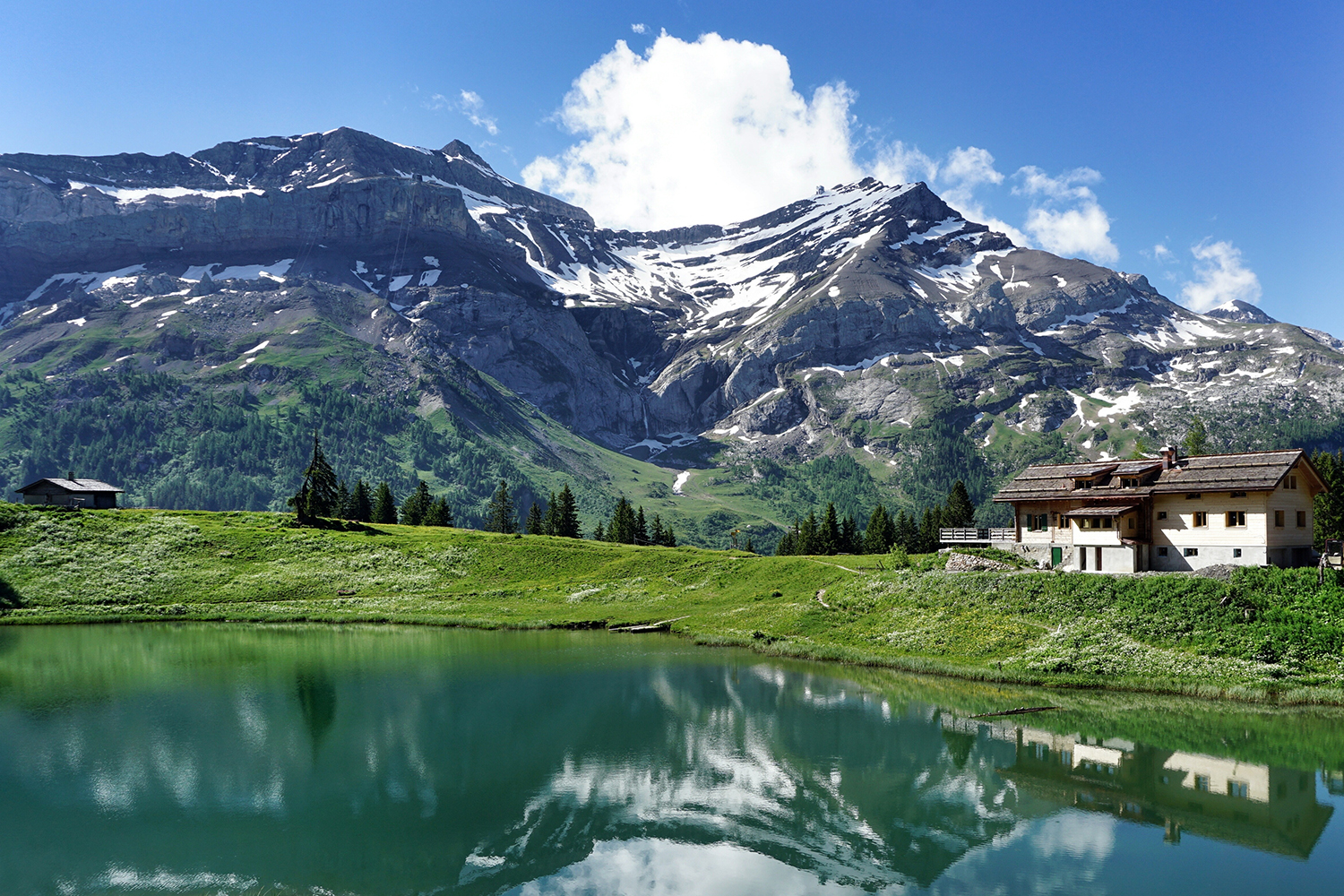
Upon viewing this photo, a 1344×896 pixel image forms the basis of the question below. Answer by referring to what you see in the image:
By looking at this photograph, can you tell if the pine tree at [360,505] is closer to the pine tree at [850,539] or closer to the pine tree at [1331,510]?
the pine tree at [850,539]

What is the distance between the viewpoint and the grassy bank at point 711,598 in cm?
5131

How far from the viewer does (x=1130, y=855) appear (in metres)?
27.4

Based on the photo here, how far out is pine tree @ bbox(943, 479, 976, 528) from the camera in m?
128

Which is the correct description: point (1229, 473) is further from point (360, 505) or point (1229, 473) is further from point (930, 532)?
point (360, 505)

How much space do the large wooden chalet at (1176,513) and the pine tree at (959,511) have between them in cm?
6165

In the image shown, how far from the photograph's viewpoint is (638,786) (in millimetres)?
34094

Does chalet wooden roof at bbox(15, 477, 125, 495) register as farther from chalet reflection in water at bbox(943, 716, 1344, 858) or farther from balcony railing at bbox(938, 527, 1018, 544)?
chalet reflection in water at bbox(943, 716, 1344, 858)

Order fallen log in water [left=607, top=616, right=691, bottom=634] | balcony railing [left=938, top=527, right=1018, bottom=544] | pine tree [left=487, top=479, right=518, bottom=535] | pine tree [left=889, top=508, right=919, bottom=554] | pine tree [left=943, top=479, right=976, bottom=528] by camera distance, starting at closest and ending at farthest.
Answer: balcony railing [left=938, top=527, right=1018, bottom=544] → fallen log in water [left=607, top=616, right=691, bottom=634] → pine tree [left=943, top=479, right=976, bottom=528] → pine tree [left=889, top=508, right=919, bottom=554] → pine tree [left=487, top=479, right=518, bottom=535]

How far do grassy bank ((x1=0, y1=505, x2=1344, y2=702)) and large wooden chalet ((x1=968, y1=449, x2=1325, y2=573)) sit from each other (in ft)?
10.6

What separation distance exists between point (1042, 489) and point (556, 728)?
1883 inches

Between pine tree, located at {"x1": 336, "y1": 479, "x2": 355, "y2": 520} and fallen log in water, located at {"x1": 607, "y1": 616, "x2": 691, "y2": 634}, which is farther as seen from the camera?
pine tree, located at {"x1": 336, "y1": 479, "x2": 355, "y2": 520}

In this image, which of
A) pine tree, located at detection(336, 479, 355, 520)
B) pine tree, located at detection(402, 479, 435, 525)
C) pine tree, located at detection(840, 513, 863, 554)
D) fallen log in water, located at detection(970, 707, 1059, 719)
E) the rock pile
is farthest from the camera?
pine tree, located at detection(402, 479, 435, 525)

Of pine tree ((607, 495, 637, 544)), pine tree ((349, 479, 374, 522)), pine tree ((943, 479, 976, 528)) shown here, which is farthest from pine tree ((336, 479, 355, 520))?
pine tree ((943, 479, 976, 528))

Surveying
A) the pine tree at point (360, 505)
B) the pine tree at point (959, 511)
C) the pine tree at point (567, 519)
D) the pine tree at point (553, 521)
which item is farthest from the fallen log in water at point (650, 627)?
the pine tree at point (360, 505)
